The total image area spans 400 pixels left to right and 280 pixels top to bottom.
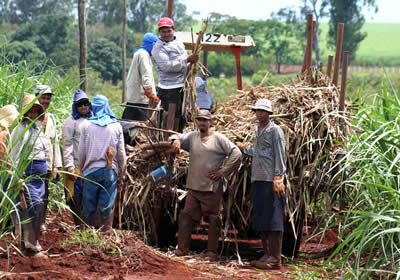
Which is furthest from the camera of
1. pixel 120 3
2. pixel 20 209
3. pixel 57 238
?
pixel 120 3

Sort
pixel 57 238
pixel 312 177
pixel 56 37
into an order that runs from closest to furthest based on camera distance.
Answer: pixel 57 238
pixel 312 177
pixel 56 37

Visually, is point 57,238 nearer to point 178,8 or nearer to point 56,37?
point 56,37

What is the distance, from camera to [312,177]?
27.1 ft

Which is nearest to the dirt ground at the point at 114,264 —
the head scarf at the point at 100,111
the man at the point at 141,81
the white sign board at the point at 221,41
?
the head scarf at the point at 100,111

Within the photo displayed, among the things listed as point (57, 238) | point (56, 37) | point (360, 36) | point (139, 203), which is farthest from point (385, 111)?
point (360, 36)

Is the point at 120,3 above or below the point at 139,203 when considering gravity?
above

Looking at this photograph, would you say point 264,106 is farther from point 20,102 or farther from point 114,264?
point 20,102

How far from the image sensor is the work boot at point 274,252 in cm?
773

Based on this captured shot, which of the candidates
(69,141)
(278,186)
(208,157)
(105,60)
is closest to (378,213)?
(278,186)

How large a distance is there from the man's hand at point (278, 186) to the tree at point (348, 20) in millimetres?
52890

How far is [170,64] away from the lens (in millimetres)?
8648

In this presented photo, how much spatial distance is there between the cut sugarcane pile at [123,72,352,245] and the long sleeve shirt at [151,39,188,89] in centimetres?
78

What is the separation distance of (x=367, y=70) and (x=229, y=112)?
6235cm

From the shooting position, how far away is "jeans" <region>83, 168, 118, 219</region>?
7586 mm
